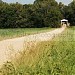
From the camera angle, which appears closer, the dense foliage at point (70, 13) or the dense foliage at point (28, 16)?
the dense foliage at point (28, 16)

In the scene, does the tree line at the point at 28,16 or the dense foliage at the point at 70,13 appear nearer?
the tree line at the point at 28,16

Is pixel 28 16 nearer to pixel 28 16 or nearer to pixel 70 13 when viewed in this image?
pixel 28 16

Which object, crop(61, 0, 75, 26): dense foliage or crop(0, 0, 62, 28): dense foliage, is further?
crop(61, 0, 75, 26): dense foliage

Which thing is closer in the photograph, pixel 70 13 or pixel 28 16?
pixel 28 16

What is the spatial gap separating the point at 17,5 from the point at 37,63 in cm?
7684

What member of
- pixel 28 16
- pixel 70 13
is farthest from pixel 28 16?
pixel 70 13

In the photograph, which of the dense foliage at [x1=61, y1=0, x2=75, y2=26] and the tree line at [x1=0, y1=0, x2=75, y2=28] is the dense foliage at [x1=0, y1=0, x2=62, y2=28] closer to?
the tree line at [x1=0, y1=0, x2=75, y2=28]

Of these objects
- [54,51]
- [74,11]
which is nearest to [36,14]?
[74,11]

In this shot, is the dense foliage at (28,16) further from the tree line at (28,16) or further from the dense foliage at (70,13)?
the dense foliage at (70,13)

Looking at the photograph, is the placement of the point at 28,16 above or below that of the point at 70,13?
below

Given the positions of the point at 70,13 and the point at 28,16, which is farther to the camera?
the point at 70,13

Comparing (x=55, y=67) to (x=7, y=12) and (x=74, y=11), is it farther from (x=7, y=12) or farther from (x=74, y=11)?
(x=74, y=11)

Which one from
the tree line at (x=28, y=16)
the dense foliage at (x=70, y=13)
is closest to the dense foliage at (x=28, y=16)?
the tree line at (x=28, y=16)

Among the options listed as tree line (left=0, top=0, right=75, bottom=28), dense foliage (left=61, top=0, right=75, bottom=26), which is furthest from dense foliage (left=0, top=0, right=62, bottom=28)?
dense foliage (left=61, top=0, right=75, bottom=26)
